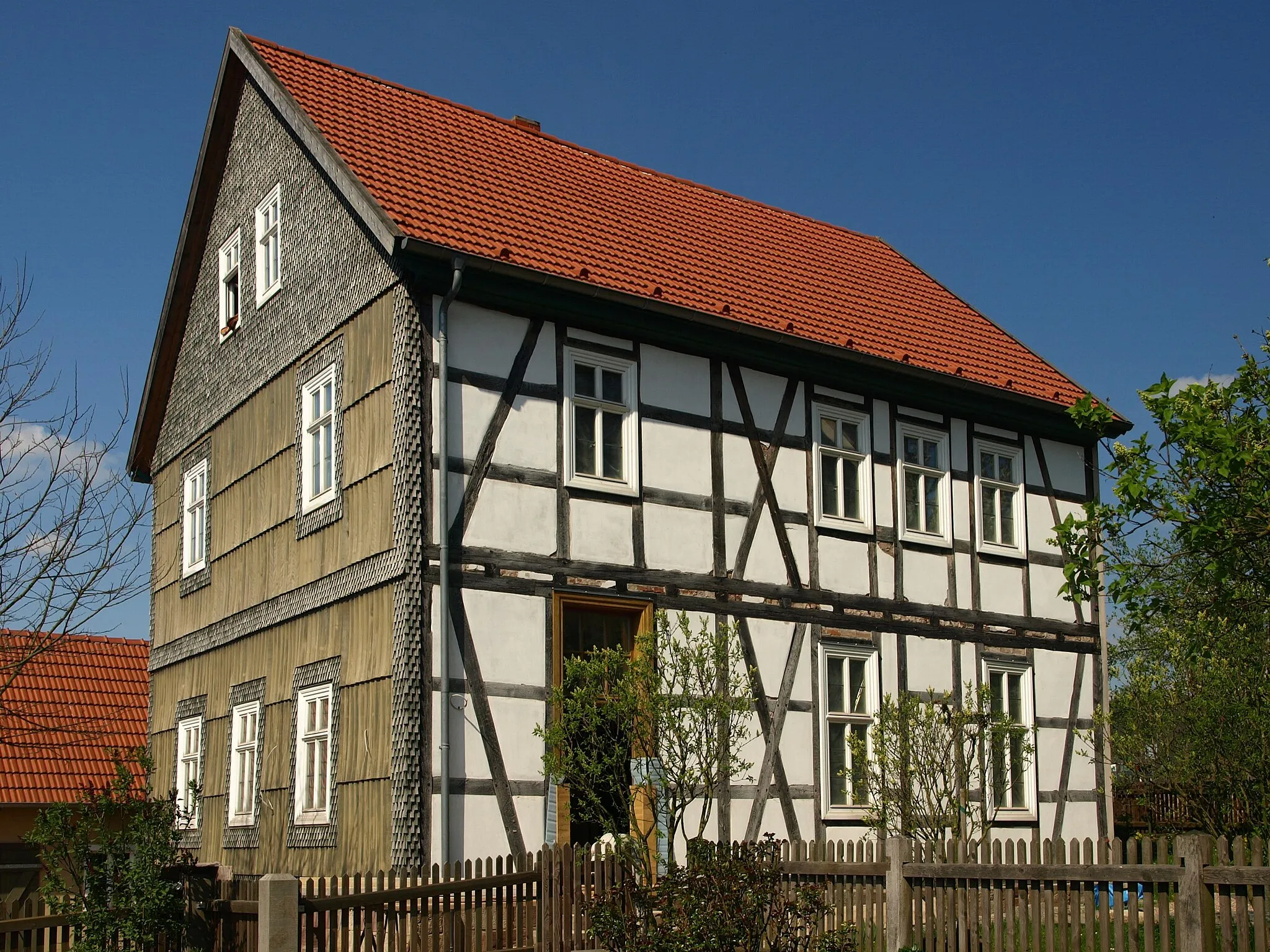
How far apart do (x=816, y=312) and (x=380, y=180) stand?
619cm

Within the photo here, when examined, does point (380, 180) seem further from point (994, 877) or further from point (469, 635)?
point (994, 877)

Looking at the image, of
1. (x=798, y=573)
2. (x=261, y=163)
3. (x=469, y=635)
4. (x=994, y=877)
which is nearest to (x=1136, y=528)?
(x=994, y=877)

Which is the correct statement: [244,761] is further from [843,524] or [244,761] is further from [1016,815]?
[1016,815]

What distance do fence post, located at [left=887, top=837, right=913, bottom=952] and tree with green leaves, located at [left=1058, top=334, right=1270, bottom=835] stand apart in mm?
3239

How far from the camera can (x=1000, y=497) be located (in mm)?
20156

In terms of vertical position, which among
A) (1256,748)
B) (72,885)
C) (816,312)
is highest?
(816,312)

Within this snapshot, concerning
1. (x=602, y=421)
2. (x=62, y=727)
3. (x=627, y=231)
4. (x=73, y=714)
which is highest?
(x=627, y=231)

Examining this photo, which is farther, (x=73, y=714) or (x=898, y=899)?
(x=73, y=714)

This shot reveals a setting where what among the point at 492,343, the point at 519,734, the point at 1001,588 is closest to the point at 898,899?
the point at 519,734

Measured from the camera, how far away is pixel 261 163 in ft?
63.1

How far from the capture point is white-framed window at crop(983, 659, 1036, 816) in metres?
18.7

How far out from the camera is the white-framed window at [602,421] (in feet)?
51.2

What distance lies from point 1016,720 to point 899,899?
26.3ft

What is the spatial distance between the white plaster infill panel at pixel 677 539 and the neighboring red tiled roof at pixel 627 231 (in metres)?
2.32
